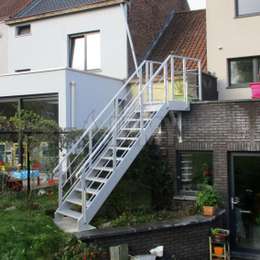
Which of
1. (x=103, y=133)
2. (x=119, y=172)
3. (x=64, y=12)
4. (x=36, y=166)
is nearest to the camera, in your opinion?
(x=119, y=172)

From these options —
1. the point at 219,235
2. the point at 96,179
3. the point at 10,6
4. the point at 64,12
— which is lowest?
the point at 219,235

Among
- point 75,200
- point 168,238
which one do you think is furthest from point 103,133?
point 168,238

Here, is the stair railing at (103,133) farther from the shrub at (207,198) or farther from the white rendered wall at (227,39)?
the shrub at (207,198)

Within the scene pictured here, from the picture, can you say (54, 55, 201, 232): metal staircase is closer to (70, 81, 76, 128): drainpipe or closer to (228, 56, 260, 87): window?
(70, 81, 76, 128): drainpipe

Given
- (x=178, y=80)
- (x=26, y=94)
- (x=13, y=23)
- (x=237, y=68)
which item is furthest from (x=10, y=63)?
(x=237, y=68)

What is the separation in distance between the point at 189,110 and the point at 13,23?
10.8 m

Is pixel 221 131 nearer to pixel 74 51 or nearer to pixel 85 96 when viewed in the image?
pixel 85 96

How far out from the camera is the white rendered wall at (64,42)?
16.8 meters

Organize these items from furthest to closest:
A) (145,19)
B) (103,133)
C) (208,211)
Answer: (145,19) → (103,133) → (208,211)

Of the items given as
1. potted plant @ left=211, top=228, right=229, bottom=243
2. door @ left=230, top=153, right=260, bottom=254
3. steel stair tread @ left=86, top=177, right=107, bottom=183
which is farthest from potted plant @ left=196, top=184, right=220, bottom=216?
steel stair tread @ left=86, top=177, right=107, bottom=183

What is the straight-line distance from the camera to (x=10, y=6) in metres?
23.5

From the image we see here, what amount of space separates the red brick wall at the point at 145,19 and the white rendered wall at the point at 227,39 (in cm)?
320

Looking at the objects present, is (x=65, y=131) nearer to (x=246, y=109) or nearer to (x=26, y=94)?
(x=26, y=94)

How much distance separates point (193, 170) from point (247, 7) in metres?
6.13
